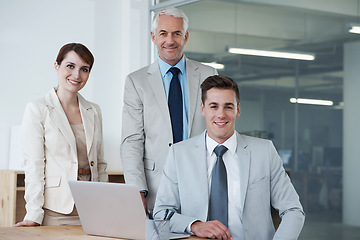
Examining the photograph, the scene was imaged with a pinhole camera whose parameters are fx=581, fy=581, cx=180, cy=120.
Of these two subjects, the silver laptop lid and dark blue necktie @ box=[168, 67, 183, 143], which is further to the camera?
dark blue necktie @ box=[168, 67, 183, 143]

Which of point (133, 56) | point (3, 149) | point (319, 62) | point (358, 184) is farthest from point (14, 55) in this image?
point (358, 184)

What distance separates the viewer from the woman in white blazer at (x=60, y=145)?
272 cm

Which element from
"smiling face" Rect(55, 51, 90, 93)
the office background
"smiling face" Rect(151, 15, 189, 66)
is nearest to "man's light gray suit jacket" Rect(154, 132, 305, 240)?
"smiling face" Rect(151, 15, 189, 66)

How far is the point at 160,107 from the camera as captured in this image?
115 inches

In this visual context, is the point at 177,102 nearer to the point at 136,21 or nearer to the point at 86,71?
the point at 86,71

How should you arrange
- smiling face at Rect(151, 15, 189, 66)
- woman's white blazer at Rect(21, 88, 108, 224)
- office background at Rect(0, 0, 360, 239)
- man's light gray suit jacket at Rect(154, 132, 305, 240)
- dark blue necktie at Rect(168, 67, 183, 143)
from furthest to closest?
office background at Rect(0, 0, 360, 239) < dark blue necktie at Rect(168, 67, 183, 143) < smiling face at Rect(151, 15, 189, 66) < woman's white blazer at Rect(21, 88, 108, 224) < man's light gray suit jacket at Rect(154, 132, 305, 240)

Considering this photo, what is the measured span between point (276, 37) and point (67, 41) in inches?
76.1

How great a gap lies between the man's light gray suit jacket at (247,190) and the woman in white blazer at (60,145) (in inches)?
25.1

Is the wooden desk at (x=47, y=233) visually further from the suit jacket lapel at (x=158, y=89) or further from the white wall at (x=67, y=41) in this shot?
the white wall at (x=67, y=41)

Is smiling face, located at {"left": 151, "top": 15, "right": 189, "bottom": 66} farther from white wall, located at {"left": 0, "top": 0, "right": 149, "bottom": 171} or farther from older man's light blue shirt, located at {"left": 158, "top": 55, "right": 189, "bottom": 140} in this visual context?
white wall, located at {"left": 0, "top": 0, "right": 149, "bottom": 171}

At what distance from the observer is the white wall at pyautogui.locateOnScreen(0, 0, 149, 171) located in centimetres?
488

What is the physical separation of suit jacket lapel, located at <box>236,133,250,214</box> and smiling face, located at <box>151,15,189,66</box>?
652mm

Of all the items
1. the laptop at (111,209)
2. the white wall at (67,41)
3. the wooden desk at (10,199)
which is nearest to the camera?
the laptop at (111,209)

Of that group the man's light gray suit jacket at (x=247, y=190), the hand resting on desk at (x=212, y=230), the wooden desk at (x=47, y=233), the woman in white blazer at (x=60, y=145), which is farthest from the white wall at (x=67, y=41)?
the hand resting on desk at (x=212, y=230)
